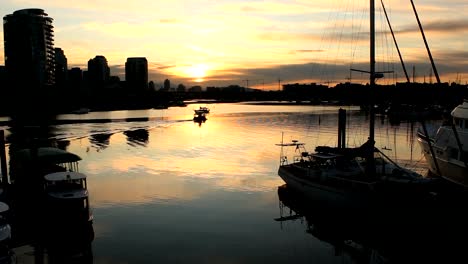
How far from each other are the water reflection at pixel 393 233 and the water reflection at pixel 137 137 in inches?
2258

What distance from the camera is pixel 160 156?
233 feet

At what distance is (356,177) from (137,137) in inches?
2823

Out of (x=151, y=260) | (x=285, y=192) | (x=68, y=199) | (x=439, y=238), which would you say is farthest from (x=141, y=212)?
(x=439, y=238)

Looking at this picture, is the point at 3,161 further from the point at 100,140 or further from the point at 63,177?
the point at 100,140

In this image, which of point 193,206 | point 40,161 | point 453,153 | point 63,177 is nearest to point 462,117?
point 453,153

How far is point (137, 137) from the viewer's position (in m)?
99.2

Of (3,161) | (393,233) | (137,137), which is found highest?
(3,161)

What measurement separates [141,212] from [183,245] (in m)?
9.01

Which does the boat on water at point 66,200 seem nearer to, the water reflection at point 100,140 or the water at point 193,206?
the water at point 193,206

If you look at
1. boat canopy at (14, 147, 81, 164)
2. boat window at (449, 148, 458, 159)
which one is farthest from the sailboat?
boat canopy at (14, 147, 81, 164)

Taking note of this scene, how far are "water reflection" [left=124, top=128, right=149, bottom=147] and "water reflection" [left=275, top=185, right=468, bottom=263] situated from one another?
57.4 meters

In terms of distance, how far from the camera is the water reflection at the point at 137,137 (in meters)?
88.3

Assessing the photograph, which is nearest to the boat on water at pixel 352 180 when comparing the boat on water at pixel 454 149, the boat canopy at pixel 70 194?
the boat on water at pixel 454 149

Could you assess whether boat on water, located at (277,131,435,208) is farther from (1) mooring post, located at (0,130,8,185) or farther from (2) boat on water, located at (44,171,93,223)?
(1) mooring post, located at (0,130,8,185)
